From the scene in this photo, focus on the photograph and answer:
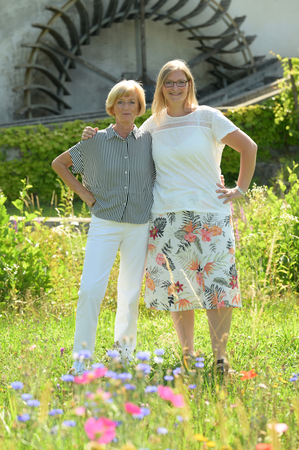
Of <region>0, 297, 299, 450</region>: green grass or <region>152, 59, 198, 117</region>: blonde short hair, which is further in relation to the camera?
<region>152, 59, 198, 117</region>: blonde short hair

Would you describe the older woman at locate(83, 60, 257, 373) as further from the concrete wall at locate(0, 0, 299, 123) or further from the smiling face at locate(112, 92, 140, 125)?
the concrete wall at locate(0, 0, 299, 123)

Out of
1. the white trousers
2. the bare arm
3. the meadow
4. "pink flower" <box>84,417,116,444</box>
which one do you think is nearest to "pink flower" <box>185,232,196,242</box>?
the white trousers

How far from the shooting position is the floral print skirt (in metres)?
2.49

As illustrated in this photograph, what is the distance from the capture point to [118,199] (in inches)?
101

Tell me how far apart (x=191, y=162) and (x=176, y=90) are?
398mm

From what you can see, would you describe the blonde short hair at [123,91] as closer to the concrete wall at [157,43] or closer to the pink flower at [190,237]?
the pink flower at [190,237]

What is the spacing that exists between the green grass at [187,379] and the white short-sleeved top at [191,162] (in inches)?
26.0

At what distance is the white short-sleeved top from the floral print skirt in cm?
7

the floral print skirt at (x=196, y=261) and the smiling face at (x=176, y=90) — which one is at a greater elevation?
the smiling face at (x=176, y=90)

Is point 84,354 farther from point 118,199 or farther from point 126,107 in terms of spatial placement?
point 126,107

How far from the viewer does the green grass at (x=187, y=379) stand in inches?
58.2

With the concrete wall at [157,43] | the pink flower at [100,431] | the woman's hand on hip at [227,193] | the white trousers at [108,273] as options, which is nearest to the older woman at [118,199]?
the white trousers at [108,273]

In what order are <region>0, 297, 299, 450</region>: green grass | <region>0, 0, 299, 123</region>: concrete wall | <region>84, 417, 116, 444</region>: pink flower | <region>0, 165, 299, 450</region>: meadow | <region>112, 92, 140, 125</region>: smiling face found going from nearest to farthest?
<region>84, 417, 116, 444</region>: pink flower, <region>0, 165, 299, 450</region>: meadow, <region>0, 297, 299, 450</region>: green grass, <region>112, 92, 140, 125</region>: smiling face, <region>0, 0, 299, 123</region>: concrete wall

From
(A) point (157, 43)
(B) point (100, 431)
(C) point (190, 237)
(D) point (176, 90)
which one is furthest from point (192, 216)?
(A) point (157, 43)
